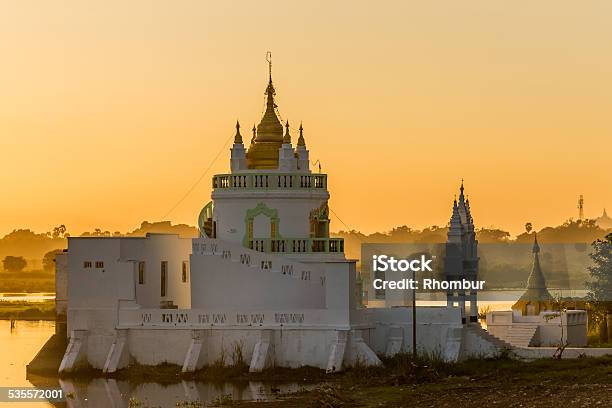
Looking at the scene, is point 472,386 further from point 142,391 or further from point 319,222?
point 319,222

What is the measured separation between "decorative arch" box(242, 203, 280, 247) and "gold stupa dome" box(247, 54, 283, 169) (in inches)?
73.0

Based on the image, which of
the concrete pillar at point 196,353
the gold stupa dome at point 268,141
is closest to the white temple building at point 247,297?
the concrete pillar at point 196,353

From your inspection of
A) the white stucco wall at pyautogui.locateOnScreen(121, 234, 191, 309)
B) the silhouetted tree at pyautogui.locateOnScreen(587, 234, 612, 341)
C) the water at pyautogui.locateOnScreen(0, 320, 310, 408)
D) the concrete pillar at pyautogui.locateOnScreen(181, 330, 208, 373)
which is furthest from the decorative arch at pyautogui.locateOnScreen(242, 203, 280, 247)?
the silhouetted tree at pyautogui.locateOnScreen(587, 234, 612, 341)

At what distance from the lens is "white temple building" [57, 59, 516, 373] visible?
63750 mm

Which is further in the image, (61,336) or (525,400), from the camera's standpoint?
(61,336)

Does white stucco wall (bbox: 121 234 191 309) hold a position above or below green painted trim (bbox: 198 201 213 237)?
below

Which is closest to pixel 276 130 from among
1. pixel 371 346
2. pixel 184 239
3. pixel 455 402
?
pixel 184 239

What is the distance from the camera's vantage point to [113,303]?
6538cm

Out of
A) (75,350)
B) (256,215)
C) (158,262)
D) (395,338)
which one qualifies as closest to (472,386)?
(395,338)

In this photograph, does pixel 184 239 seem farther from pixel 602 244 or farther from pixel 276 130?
pixel 602 244

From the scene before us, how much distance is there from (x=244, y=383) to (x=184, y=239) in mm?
7875

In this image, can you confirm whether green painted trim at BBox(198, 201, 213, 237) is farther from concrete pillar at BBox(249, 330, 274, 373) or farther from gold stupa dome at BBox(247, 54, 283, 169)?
concrete pillar at BBox(249, 330, 274, 373)

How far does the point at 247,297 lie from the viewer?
6638 centimetres

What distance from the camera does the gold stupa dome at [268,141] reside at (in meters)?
70.1
